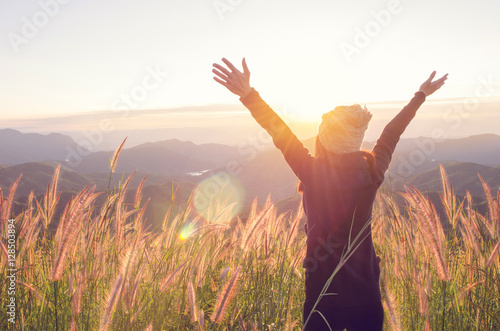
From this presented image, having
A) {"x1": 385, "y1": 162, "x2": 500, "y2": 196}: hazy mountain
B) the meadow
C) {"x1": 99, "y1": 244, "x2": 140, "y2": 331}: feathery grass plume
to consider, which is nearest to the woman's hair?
the meadow

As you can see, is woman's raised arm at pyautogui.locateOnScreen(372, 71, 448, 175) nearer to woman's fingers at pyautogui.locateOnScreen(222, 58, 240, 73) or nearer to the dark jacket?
the dark jacket

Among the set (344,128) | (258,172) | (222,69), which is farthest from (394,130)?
(258,172)

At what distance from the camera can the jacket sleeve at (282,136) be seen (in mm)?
2145

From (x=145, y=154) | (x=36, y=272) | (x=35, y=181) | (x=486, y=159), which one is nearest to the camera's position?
(x=36, y=272)

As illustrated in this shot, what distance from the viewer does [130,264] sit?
1575mm

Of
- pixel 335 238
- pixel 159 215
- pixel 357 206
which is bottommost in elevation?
pixel 159 215

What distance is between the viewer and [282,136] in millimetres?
2146

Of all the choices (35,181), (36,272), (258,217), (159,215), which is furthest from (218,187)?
(35,181)

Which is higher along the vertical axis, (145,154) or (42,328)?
(145,154)

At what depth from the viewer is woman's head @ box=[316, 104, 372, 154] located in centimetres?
219

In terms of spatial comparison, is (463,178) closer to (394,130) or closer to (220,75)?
(394,130)

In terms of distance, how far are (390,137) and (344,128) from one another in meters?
0.58

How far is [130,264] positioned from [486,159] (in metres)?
183

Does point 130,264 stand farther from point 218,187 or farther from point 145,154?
point 145,154
